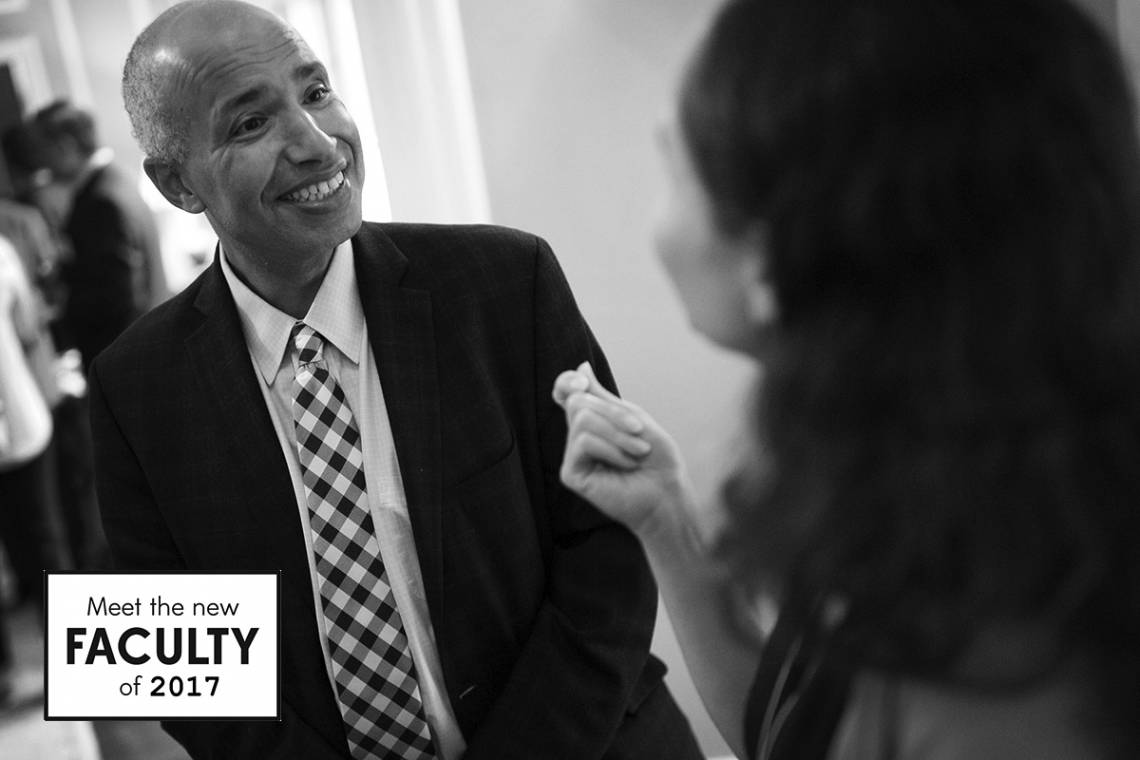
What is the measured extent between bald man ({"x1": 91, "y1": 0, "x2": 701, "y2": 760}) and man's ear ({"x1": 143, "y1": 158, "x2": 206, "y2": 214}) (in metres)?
0.02

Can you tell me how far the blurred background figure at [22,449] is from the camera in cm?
400

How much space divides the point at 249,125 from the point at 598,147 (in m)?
0.94

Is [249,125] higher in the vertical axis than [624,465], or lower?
higher

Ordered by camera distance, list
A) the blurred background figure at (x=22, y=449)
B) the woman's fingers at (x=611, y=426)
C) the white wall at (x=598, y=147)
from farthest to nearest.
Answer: the blurred background figure at (x=22, y=449), the white wall at (x=598, y=147), the woman's fingers at (x=611, y=426)

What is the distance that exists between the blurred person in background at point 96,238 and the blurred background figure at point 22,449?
1.11 feet

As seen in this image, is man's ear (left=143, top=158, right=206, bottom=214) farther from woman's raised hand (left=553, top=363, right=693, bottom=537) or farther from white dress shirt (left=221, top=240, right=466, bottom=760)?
woman's raised hand (left=553, top=363, right=693, bottom=537)

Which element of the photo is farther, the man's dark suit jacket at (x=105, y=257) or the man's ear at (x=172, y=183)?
the man's dark suit jacket at (x=105, y=257)

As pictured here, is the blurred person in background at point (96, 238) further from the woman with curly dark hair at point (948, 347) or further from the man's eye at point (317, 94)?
the woman with curly dark hair at point (948, 347)

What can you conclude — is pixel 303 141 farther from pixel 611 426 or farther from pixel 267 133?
pixel 611 426

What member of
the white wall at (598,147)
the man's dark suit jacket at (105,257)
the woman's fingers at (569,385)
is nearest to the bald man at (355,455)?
the woman's fingers at (569,385)

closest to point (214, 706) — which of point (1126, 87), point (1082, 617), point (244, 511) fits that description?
point (244, 511)

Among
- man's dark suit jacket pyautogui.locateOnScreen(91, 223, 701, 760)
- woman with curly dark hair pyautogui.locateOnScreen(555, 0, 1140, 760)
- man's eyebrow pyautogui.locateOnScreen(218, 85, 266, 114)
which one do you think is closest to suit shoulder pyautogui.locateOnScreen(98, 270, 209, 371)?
man's dark suit jacket pyautogui.locateOnScreen(91, 223, 701, 760)

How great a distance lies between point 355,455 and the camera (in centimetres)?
147

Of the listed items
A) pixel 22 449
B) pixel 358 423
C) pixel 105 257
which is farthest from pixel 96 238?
pixel 358 423
